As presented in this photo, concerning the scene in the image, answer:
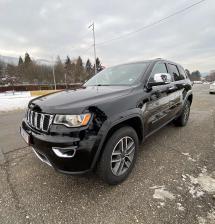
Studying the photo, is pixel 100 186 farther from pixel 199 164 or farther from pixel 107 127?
pixel 199 164

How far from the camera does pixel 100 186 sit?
89.0 inches

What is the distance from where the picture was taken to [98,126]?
182 centimetres

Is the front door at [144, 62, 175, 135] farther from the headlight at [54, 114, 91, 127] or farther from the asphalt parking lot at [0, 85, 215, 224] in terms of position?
the headlight at [54, 114, 91, 127]

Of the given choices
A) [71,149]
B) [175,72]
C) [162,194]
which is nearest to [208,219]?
[162,194]

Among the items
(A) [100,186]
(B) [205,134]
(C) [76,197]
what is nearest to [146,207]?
(A) [100,186]

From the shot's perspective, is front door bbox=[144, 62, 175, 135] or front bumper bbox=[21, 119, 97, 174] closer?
front bumper bbox=[21, 119, 97, 174]

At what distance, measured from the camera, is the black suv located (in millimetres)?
1767

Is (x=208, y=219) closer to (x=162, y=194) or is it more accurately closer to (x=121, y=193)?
(x=162, y=194)

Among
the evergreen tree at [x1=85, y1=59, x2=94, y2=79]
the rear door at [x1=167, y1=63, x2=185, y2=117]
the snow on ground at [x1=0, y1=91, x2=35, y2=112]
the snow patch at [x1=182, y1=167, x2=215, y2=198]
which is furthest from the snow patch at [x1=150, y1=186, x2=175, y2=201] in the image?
the evergreen tree at [x1=85, y1=59, x2=94, y2=79]

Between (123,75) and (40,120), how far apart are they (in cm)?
177

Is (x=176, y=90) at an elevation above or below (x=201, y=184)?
above

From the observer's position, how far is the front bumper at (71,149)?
5.68ft

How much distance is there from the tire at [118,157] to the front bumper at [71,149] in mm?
212

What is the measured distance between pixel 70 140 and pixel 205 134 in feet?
12.1
